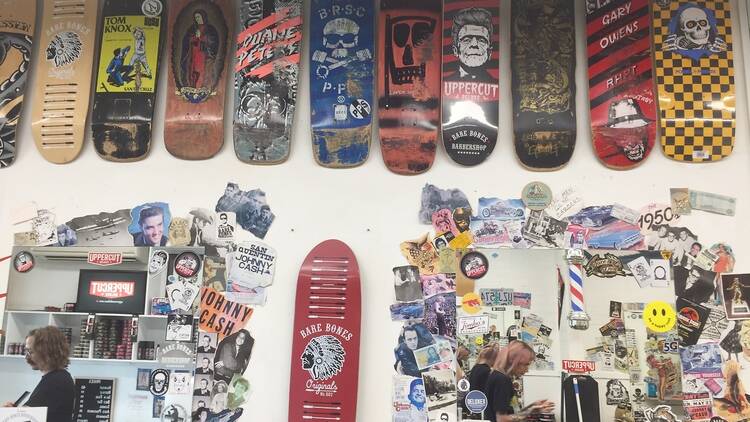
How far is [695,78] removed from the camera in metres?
2.87

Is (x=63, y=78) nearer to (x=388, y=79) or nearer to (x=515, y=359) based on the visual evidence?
(x=388, y=79)

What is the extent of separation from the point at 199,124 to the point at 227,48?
42 centimetres

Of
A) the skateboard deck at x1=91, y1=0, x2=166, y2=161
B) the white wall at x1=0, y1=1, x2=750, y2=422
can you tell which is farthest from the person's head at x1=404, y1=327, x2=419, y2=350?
the skateboard deck at x1=91, y1=0, x2=166, y2=161

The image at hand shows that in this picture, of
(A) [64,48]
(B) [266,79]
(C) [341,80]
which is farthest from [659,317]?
(A) [64,48]

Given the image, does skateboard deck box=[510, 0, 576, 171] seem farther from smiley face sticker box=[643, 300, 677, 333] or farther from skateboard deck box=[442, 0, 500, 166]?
smiley face sticker box=[643, 300, 677, 333]

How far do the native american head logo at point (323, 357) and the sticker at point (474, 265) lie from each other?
2.18 feet

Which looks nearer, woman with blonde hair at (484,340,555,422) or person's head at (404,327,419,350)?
woman with blonde hair at (484,340,555,422)

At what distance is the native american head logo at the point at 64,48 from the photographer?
10.3ft

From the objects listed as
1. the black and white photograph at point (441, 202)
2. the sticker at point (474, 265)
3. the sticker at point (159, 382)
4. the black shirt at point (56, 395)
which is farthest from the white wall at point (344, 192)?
the sticker at point (159, 382)

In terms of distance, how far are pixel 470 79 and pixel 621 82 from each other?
71 centimetres

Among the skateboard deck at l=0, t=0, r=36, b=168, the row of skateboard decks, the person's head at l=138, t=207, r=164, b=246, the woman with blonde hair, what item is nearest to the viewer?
the woman with blonde hair

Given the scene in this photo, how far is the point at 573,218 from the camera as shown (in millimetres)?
2842

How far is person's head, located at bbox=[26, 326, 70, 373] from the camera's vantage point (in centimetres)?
288

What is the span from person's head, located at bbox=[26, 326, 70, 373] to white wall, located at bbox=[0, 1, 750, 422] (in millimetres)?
126
